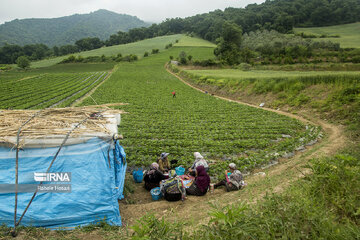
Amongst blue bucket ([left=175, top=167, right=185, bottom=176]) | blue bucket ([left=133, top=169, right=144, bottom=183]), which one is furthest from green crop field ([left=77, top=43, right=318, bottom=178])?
blue bucket ([left=133, top=169, right=144, bottom=183])

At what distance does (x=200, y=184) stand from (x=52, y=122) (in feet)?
15.2

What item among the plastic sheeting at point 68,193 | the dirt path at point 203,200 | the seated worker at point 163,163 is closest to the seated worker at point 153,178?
the dirt path at point 203,200

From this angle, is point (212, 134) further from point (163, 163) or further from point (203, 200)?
point (203, 200)

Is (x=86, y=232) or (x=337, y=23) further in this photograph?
(x=337, y=23)

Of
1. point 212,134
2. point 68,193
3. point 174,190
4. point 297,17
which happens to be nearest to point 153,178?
point 174,190

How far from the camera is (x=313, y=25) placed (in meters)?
77.9

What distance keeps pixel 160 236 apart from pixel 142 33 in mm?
140150

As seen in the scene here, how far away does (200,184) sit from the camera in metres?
6.19

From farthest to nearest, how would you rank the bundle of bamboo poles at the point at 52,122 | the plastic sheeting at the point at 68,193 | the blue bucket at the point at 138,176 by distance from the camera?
the blue bucket at the point at 138,176, the bundle of bamboo poles at the point at 52,122, the plastic sheeting at the point at 68,193

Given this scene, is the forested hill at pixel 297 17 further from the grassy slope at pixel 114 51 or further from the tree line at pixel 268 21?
the grassy slope at pixel 114 51

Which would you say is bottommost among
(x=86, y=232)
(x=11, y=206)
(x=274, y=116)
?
(x=274, y=116)

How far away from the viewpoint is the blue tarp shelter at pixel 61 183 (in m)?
4.45

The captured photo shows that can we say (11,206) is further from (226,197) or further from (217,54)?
(217,54)

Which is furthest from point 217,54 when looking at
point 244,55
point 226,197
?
point 226,197
